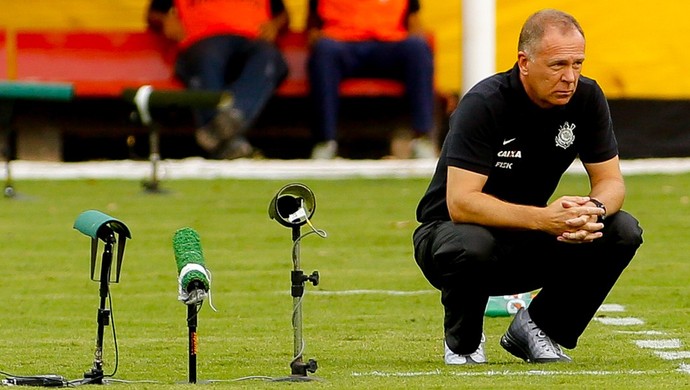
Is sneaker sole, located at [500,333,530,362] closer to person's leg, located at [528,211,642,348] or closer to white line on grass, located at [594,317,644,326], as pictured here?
person's leg, located at [528,211,642,348]

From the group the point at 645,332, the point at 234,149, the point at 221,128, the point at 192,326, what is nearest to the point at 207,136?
the point at 221,128

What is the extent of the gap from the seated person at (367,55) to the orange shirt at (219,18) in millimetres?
476

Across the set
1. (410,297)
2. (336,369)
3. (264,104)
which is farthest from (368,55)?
(336,369)

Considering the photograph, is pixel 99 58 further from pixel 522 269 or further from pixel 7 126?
pixel 522 269

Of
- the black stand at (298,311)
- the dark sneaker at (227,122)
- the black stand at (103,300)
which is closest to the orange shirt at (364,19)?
the dark sneaker at (227,122)

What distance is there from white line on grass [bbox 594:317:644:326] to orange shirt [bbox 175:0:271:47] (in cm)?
692

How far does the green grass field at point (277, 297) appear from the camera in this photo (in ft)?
18.4

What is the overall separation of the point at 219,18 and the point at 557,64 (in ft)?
26.6

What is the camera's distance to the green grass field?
561 cm

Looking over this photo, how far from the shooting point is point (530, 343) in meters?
5.83

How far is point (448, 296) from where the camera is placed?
562 cm

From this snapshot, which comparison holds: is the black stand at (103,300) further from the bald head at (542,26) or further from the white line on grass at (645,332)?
the white line on grass at (645,332)

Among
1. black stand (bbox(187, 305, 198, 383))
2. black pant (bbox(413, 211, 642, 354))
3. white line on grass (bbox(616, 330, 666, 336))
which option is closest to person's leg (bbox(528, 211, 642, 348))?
→ black pant (bbox(413, 211, 642, 354))

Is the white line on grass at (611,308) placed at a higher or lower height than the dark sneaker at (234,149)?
lower
